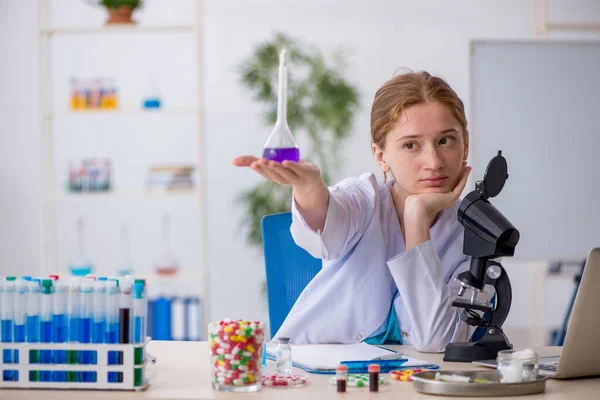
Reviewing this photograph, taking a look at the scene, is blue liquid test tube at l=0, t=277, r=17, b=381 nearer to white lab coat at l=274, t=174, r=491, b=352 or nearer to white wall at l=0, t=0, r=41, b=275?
white lab coat at l=274, t=174, r=491, b=352

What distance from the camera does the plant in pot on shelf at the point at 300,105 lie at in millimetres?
4832

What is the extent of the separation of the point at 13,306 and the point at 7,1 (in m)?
4.62

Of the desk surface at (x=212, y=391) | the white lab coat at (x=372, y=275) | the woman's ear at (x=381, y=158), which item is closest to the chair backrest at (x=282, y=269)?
the white lab coat at (x=372, y=275)

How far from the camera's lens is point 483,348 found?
66.9 inches

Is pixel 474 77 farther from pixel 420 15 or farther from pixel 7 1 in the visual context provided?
pixel 7 1

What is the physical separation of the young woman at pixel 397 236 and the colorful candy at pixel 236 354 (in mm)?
517

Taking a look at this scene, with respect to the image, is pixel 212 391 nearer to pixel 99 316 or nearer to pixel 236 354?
pixel 236 354

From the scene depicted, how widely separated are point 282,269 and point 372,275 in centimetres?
35

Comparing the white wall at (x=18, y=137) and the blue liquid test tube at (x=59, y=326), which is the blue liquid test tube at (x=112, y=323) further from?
the white wall at (x=18, y=137)

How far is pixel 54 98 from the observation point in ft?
→ 17.9

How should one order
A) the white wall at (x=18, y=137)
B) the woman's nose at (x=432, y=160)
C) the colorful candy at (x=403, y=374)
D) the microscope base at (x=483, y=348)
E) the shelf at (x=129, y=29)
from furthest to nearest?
the white wall at (x=18, y=137) → the shelf at (x=129, y=29) → the woman's nose at (x=432, y=160) → the microscope base at (x=483, y=348) → the colorful candy at (x=403, y=374)

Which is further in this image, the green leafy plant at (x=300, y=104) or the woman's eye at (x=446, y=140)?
the green leafy plant at (x=300, y=104)

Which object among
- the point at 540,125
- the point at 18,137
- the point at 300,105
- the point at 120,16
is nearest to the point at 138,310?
the point at 300,105

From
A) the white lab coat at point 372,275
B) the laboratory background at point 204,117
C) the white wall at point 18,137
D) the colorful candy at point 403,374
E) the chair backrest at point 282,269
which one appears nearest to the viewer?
the colorful candy at point 403,374
